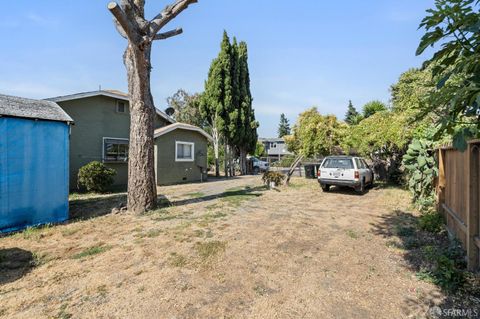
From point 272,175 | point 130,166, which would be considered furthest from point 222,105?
point 130,166

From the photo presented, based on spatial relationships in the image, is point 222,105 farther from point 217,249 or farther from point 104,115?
point 217,249

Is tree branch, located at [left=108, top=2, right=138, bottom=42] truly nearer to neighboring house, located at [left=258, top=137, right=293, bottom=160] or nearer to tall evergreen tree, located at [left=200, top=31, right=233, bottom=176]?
tall evergreen tree, located at [left=200, top=31, right=233, bottom=176]

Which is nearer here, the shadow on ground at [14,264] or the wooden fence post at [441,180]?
the shadow on ground at [14,264]

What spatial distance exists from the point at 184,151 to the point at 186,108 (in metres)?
19.6

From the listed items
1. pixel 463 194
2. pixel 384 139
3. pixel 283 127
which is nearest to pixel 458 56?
pixel 463 194

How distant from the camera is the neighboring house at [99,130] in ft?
40.4

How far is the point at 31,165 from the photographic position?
21.0 ft

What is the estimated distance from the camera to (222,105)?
2067 cm

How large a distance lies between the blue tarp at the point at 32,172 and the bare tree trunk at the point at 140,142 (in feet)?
5.75

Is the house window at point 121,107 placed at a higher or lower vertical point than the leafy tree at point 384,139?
higher

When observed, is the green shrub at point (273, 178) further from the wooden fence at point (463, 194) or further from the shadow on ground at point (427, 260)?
the wooden fence at point (463, 194)

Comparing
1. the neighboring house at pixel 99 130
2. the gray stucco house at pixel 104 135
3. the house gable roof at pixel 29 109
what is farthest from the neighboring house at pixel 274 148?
the house gable roof at pixel 29 109

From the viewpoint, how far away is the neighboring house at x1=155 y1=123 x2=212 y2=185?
1448 cm

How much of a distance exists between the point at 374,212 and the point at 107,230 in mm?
7791
